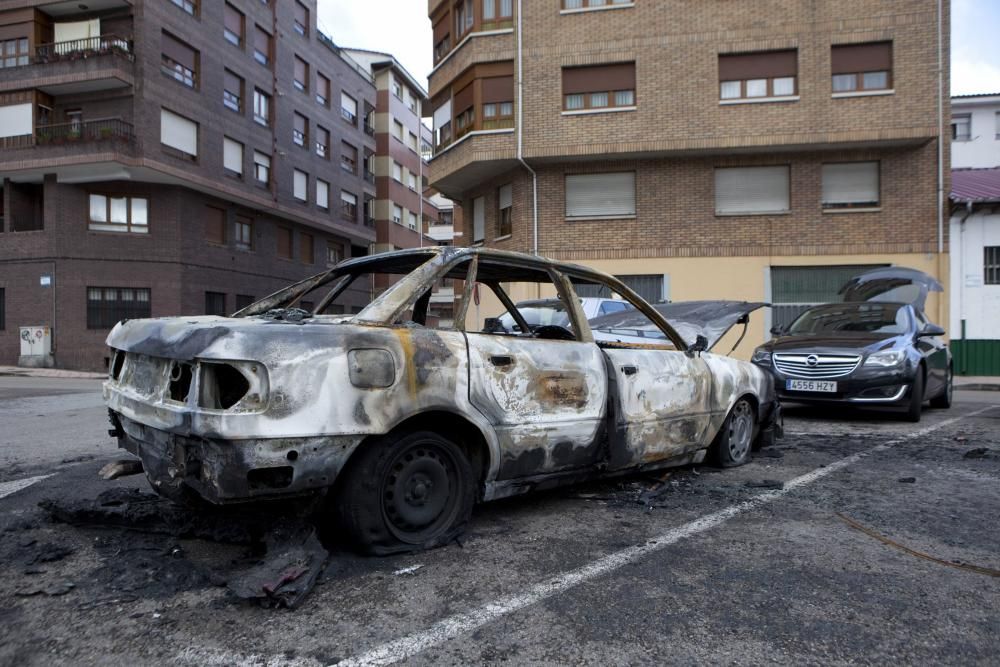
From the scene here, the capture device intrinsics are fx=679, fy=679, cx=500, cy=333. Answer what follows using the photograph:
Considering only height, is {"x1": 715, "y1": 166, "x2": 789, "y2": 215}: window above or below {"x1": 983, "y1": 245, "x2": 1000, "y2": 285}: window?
above

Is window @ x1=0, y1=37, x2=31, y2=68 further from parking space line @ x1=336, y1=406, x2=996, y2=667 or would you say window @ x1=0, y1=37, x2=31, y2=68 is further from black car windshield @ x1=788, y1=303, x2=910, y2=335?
parking space line @ x1=336, y1=406, x2=996, y2=667

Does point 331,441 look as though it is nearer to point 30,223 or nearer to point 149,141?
point 149,141

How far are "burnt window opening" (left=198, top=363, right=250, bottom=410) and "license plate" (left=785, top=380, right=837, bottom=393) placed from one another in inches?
274

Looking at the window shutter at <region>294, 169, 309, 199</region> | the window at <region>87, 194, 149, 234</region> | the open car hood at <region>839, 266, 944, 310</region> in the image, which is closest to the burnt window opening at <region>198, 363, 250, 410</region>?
the open car hood at <region>839, 266, 944, 310</region>

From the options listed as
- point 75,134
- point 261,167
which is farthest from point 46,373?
point 261,167

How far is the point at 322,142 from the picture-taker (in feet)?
112

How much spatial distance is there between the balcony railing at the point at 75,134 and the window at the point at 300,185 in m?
9.22

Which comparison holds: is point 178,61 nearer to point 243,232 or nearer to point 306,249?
point 243,232

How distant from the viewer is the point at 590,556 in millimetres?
3213

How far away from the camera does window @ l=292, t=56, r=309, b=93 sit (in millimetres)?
31750

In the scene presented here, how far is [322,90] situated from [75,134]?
45.3 feet

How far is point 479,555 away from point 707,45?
17572 millimetres

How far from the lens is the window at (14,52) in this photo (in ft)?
77.5

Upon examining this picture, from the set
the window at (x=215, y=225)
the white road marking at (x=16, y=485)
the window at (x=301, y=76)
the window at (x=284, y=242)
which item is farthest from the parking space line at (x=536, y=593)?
the window at (x=301, y=76)
